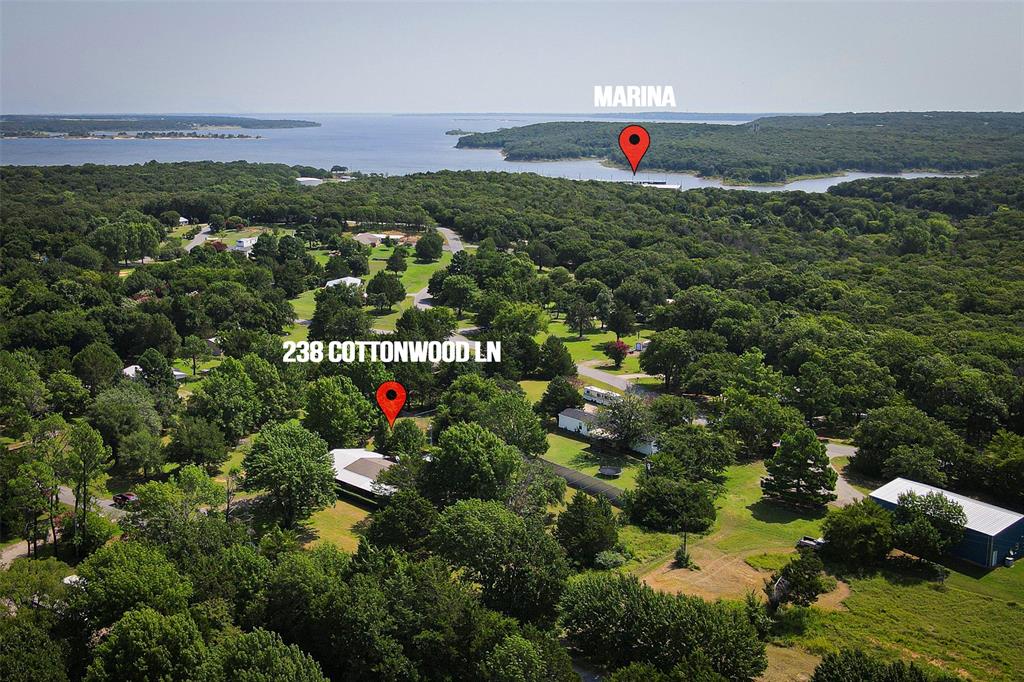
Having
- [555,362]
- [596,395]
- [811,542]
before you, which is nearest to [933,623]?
[811,542]

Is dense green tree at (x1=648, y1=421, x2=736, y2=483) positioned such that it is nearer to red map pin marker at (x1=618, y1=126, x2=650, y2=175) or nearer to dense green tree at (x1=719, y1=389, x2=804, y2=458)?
dense green tree at (x1=719, y1=389, x2=804, y2=458)

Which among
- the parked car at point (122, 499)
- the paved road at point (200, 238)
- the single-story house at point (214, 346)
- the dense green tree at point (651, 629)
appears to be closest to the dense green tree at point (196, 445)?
the parked car at point (122, 499)

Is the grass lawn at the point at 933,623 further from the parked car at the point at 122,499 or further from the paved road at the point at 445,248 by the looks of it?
the paved road at the point at 445,248

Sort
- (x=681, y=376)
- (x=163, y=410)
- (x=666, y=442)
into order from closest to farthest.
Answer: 1. (x=666, y=442)
2. (x=163, y=410)
3. (x=681, y=376)

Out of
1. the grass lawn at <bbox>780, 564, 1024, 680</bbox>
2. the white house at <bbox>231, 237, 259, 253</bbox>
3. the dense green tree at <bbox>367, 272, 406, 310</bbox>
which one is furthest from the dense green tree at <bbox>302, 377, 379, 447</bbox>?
the white house at <bbox>231, 237, 259, 253</bbox>

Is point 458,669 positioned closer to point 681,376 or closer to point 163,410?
point 163,410

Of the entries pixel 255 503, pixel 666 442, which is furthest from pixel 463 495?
pixel 666 442
